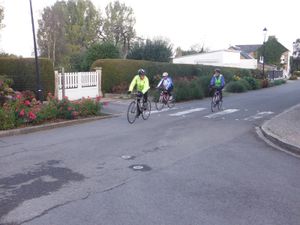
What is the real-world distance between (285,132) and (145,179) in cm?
590

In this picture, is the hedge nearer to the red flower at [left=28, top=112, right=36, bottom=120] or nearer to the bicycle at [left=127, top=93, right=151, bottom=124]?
the bicycle at [left=127, top=93, right=151, bottom=124]

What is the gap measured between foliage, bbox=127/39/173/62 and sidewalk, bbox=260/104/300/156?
20513mm

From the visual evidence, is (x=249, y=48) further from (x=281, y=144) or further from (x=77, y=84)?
(x=281, y=144)

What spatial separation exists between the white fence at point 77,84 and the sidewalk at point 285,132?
33.4 ft

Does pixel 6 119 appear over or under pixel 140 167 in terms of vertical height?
over

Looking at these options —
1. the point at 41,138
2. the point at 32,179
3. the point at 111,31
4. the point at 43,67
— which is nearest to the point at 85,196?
the point at 32,179

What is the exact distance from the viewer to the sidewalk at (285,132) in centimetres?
899

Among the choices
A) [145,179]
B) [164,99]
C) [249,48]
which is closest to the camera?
[145,179]

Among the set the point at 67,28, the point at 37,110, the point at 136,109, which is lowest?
the point at 136,109

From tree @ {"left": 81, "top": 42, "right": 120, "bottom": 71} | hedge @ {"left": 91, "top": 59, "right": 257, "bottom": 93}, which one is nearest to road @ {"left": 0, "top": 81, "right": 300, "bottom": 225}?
hedge @ {"left": 91, "top": 59, "right": 257, "bottom": 93}

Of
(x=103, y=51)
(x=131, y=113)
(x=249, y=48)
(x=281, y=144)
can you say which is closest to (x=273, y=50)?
(x=249, y=48)

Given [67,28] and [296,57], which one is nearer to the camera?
[67,28]

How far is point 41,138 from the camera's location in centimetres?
993

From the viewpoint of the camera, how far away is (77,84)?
66.7 ft
